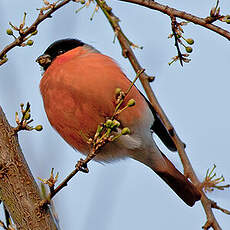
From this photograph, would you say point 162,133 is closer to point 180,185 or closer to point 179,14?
point 180,185

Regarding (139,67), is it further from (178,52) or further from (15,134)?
(15,134)

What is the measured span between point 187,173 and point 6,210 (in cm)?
87

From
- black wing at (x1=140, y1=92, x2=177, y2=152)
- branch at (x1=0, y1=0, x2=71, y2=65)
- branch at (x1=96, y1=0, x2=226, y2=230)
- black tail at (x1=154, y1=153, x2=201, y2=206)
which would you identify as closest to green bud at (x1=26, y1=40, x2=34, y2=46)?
branch at (x1=0, y1=0, x2=71, y2=65)

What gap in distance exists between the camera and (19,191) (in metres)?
1.82

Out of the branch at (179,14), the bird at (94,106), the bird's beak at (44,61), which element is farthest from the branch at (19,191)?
the bird's beak at (44,61)

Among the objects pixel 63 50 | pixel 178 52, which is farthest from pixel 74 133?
pixel 178 52

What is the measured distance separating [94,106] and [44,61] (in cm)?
70

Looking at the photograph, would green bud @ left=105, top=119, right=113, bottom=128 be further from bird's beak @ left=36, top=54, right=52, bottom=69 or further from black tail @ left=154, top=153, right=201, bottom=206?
black tail @ left=154, top=153, right=201, bottom=206

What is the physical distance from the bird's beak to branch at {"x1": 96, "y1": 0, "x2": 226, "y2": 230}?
2.90ft

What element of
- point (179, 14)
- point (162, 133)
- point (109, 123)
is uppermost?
point (179, 14)

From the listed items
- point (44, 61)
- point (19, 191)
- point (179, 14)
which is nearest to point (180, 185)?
point (44, 61)

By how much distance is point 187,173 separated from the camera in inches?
76.3

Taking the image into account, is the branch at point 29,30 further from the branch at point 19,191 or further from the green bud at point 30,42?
the branch at point 19,191

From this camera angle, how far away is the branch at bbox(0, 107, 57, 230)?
1787 millimetres
